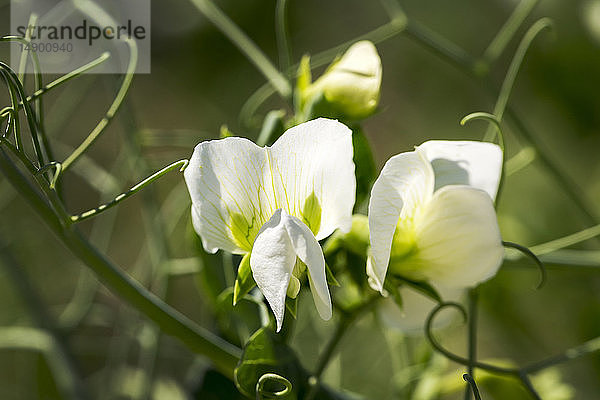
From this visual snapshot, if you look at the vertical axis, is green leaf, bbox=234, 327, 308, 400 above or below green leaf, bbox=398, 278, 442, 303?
below

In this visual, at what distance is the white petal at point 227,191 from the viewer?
17 centimetres

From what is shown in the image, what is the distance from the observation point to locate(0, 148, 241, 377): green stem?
0.56ft

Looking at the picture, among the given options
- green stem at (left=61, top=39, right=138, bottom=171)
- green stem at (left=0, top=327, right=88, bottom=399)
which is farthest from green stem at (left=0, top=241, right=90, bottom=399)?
green stem at (left=61, top=39, right=138, bottom=171)

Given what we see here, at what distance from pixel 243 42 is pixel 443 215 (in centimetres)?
14

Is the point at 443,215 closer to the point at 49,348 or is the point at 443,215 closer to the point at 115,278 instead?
the point at 115,278

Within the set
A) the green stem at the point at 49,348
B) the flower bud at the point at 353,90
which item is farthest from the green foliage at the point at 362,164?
the green stem at the point at 49,348

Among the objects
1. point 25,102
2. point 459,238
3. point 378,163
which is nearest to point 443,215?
point 459,238

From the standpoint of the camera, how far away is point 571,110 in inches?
19.4

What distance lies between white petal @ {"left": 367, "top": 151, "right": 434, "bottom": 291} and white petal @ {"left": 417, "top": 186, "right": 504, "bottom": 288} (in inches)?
0.5

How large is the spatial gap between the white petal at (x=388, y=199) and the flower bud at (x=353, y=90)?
0.05m

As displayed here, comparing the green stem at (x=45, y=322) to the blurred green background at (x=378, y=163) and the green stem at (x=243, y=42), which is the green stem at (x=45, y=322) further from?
the green stem at (x=243, y=42)


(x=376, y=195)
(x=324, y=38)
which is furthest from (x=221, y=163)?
(x=324, y=38)

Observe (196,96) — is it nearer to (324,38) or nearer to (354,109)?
(324,38)

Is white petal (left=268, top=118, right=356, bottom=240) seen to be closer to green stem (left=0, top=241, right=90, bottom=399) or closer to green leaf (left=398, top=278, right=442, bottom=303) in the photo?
green leaf (left=398, top=278, right=442, bottom=303)
